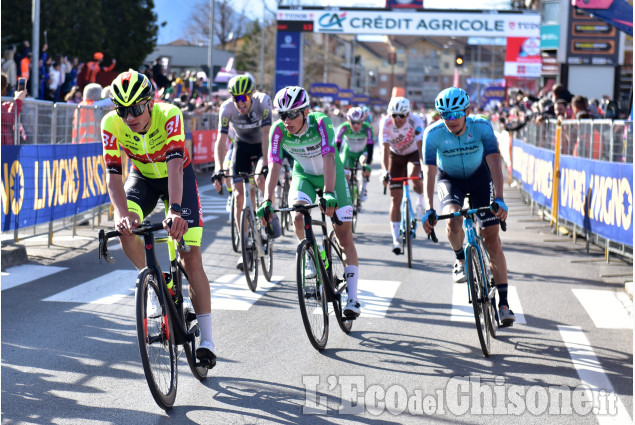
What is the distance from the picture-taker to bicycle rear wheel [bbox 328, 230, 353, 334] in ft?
25.7

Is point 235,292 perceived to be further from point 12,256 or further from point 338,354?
point 12,256

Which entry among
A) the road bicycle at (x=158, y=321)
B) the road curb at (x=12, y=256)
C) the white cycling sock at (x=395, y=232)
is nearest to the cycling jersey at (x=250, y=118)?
the white cycling sock at (x=395, y=232)

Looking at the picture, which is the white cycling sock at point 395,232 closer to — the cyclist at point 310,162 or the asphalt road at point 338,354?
the asphalt road at point 338,354

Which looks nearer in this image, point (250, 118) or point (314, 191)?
point (314, 191)

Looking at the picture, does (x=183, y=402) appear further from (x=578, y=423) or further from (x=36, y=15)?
(x=36, y=15)

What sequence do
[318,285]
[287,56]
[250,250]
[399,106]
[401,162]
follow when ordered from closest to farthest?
1. [318,285]
2. [250,250]
3. [399,106]
4. [401,162]
5. [287,56]

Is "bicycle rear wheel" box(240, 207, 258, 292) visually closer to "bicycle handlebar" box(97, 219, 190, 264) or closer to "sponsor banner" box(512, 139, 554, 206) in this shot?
"bicycle handlebar" box(97, 219, 190, 264)

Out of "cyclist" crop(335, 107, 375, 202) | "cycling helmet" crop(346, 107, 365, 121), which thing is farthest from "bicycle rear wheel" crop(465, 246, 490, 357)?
"cycling helmet" crop(346, 107, 365, 121)

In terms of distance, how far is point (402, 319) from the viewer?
28.7 feet

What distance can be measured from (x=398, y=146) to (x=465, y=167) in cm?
477

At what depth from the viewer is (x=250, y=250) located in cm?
1009

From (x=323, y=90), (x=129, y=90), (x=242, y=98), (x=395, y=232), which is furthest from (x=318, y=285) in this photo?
(x=323, y=90)

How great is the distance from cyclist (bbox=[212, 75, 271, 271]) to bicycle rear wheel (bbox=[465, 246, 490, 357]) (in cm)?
365

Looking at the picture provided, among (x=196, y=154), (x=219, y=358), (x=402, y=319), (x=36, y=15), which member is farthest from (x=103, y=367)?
(x=196, y=154)
